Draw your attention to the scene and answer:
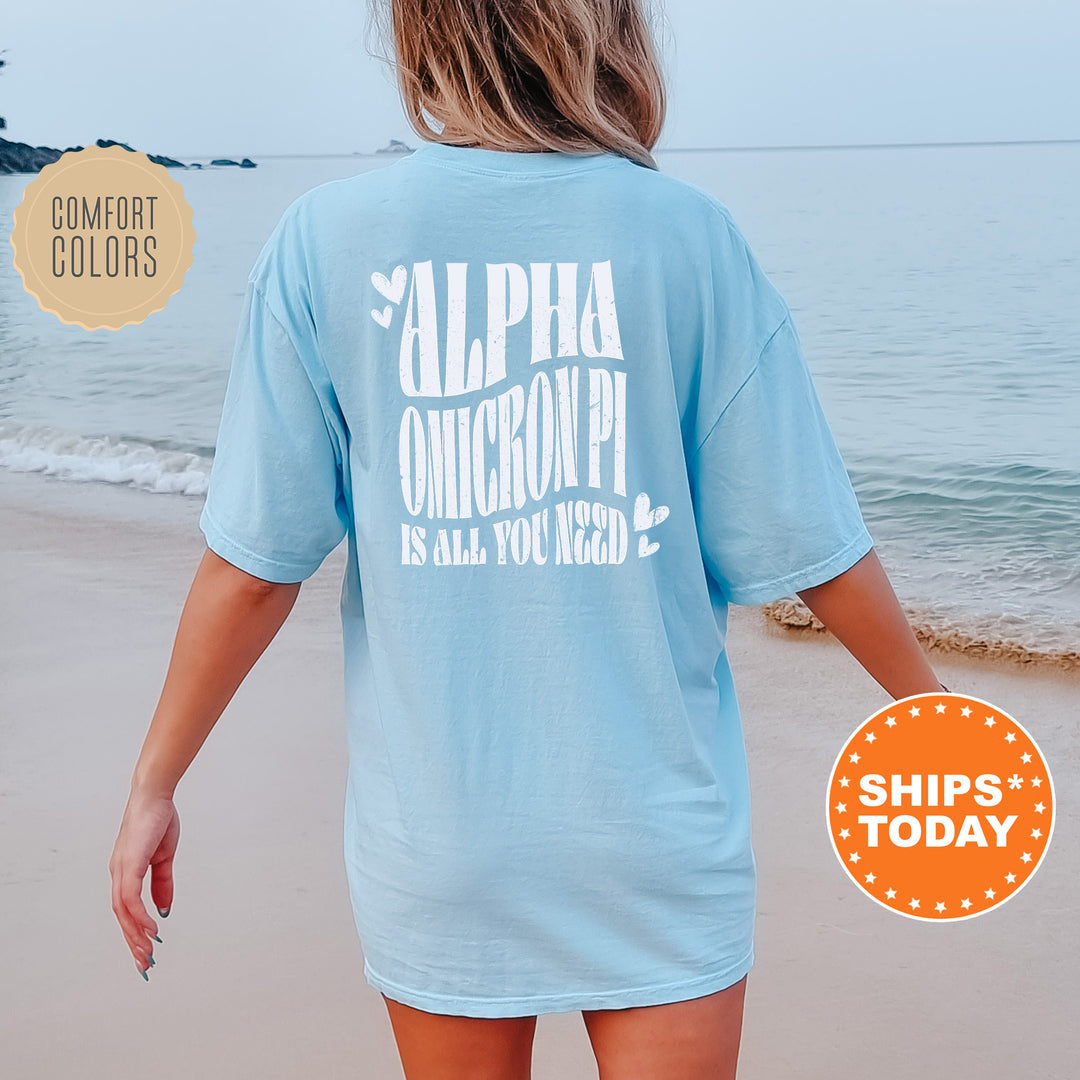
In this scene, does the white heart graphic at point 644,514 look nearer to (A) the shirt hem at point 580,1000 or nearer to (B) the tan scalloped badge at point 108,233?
(A) the shirt hem at point 580,1000

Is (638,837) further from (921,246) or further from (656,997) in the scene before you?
(921,246)

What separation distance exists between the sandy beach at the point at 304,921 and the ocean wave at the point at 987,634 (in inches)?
10.0

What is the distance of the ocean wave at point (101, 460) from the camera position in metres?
5.07

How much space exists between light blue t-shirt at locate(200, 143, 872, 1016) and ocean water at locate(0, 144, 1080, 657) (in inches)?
107

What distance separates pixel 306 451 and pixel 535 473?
14cm

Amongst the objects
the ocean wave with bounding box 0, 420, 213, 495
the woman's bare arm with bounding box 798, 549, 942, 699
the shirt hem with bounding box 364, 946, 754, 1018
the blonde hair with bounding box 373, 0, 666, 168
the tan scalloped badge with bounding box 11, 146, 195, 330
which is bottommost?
the ocean wave with bounding box 0, 420, 213, 495

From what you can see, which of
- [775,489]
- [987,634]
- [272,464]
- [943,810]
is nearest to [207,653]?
[272,464]

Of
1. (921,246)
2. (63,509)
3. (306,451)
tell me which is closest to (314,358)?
(306,451)

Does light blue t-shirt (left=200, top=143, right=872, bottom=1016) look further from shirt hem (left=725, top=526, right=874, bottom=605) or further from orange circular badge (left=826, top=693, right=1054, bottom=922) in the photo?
orange circular badge (left=826, top=693, right=1054, bottom=922)

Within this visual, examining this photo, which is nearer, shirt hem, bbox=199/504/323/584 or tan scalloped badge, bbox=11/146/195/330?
shirt hem, bbox=199/504/323/584

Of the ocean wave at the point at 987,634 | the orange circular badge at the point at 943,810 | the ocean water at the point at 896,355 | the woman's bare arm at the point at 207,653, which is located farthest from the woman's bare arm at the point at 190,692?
the ocean water at the point at 896,355

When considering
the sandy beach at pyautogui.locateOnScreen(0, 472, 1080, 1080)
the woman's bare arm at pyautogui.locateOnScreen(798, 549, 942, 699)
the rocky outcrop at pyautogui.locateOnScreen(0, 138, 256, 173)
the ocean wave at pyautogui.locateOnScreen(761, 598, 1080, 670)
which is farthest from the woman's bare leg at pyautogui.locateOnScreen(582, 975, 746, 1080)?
the rocky outcrop at pyautogui.locateOnScreen(0, 138, 256, 173)

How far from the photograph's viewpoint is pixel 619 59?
2.42 ft

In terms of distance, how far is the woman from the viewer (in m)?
0.70
